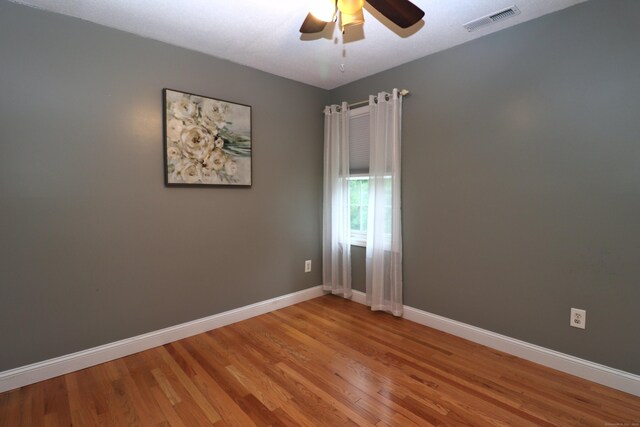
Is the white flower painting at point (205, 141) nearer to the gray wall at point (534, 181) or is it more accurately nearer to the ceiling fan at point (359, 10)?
the ceiling fan at point (359, 10)

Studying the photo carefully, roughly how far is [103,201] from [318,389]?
203cm

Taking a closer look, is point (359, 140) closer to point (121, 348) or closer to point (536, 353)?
point (536, 353)

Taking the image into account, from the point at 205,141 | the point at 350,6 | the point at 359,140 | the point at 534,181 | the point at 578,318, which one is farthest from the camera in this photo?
the point at 359,140

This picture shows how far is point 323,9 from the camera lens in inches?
59.2

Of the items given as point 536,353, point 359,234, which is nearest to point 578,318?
point 536,353

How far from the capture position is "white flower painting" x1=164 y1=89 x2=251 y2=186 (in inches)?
99.2

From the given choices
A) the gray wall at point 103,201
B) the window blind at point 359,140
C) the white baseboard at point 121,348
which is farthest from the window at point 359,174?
the white baseboard at point 121,348

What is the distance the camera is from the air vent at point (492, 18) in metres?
2.09

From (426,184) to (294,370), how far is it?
6.37 ft

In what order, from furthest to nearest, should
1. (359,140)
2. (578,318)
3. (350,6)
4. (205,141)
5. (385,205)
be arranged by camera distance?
(359,140) → (385,205) → (205,141) → (578,318) → (350,6)

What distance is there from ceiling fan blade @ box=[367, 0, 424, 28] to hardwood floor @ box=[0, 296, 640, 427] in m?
2.17

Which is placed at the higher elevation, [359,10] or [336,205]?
[359,10]

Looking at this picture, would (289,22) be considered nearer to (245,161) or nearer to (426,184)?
(245,161)

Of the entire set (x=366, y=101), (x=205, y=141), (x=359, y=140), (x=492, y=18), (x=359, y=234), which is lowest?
(x=359, y=234)
